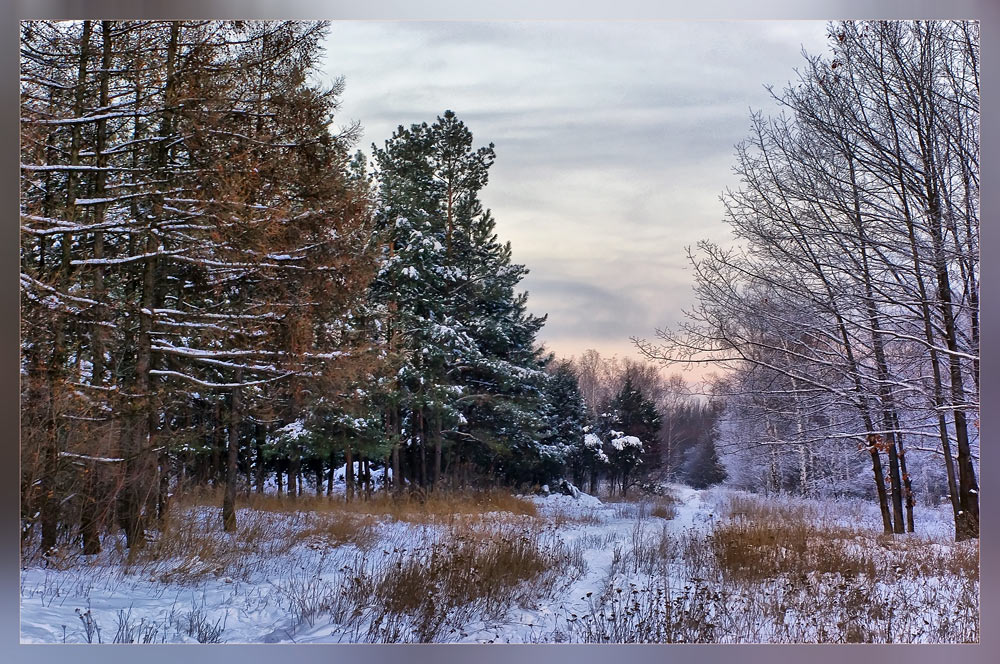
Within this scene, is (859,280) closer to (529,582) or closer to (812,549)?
(812,549)

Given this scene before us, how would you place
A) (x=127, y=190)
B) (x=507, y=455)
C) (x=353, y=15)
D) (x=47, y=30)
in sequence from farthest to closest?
(x=507, y=455) < (x=127, y=190) < (x=47, y=30) < (x=353, y=15)

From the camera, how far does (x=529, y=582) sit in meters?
5.05

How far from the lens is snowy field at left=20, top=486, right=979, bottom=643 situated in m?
4.71

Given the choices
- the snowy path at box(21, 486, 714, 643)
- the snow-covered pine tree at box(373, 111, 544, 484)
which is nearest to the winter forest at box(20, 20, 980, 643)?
the snowy path at box(21, 486, 714, 643)

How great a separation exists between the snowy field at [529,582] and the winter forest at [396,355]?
2 cm

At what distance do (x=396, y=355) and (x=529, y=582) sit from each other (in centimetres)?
224

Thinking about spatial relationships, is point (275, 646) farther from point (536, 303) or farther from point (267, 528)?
point (536, 303)

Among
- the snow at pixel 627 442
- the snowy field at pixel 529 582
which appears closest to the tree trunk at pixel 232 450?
the snowy field at pixel 529 582

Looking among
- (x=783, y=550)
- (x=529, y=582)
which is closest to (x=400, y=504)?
(x=529, y=582)

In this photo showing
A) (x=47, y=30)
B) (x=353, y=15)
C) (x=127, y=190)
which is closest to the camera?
(x=353, y=15)

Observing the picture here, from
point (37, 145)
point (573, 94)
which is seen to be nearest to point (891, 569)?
point (573, 94)

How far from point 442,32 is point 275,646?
4.53 meters

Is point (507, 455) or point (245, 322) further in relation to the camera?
point (507, 455)

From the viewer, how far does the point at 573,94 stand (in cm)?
520
